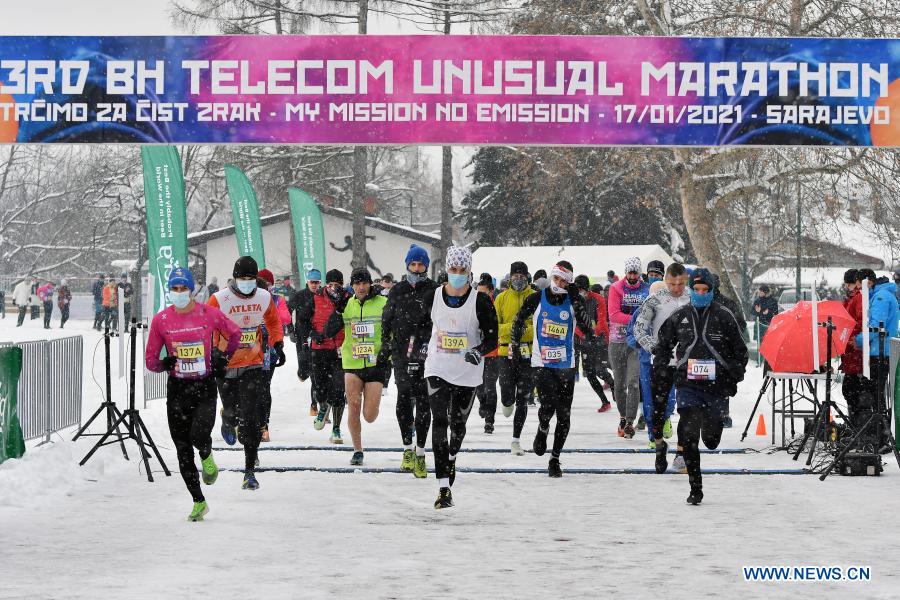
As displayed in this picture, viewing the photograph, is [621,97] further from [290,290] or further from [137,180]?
[137,180]

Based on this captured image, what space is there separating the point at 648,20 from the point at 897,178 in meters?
7.69

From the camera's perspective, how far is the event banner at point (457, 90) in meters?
15.5

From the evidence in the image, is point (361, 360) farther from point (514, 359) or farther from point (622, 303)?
point (622, 303)

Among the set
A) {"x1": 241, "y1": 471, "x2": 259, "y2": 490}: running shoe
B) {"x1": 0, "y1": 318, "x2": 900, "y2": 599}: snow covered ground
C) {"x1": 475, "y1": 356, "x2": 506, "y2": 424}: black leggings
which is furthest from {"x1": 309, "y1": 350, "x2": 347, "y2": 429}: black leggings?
{"x1": 241, "y1": 471, "x2": 259, "y2": 490}: running shoe

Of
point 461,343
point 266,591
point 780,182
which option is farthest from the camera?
point 780,182

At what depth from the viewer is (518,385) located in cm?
1386

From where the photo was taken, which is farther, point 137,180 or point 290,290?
point 137,180

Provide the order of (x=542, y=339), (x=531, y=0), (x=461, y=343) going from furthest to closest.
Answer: (x=531, y=0) < (x=542, y=339) < (x=461, y=343)

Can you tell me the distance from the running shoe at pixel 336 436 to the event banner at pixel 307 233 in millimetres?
17664

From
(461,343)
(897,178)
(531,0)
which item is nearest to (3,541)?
(461,343)

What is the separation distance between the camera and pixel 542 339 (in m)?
11.9

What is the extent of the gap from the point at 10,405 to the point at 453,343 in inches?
183

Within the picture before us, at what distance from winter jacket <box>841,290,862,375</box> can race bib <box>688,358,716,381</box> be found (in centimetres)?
396

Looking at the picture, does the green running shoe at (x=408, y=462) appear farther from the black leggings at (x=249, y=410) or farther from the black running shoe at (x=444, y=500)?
the black running shoe at (x=444, y=500)
